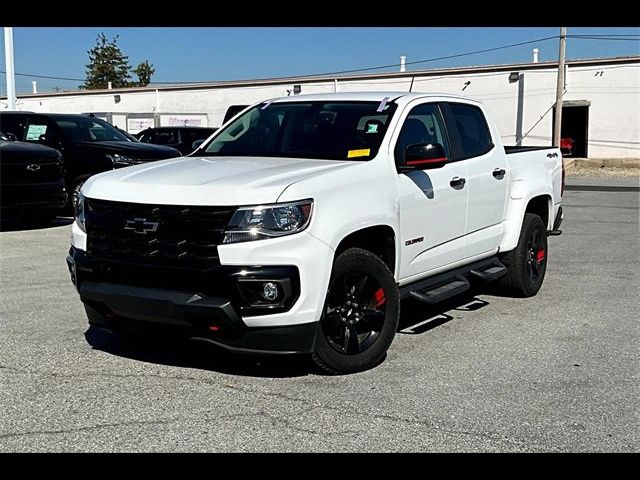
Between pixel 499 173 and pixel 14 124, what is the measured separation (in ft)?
32.7

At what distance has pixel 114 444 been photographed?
390 centimetres

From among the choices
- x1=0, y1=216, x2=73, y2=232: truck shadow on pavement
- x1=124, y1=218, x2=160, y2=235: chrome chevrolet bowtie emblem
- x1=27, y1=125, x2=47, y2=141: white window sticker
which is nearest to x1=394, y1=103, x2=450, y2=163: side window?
x1=124, y1=218, x2=160, y2=235: chrome chevrolet bowtie emblem

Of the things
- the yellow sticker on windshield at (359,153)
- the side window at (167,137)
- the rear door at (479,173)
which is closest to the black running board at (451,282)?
the rear door at (479,173)

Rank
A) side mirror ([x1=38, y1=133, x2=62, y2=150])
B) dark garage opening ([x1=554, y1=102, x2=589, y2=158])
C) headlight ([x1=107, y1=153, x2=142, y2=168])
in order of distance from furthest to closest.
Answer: dark garage opening ([x1=554, y1=102, x2=589, y2=158]), side mirror ([x1=38, y1=133, x2=62, y2=150]), headlight ([x1=107, y1=153, x2=142, y2=168])

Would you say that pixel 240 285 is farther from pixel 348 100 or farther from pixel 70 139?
pixel 70 139

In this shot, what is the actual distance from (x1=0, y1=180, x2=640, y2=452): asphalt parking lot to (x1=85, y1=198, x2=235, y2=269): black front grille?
79 cm

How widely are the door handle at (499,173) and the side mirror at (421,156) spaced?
4.48 ft

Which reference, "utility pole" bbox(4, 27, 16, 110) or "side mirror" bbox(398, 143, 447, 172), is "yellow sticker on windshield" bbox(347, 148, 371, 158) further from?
"utility pole" bbox(4, 27, 16, 110)

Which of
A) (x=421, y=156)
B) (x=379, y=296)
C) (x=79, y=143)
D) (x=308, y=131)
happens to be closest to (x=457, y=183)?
(x=421, y=156)

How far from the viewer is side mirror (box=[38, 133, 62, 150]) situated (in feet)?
44.0

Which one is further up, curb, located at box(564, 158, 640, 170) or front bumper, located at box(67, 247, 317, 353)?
front bumper, located at box(67, 247, 317, 353)

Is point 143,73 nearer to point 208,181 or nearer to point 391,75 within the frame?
point 391,75
